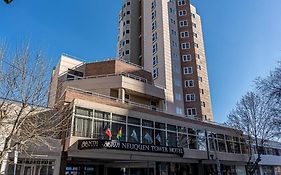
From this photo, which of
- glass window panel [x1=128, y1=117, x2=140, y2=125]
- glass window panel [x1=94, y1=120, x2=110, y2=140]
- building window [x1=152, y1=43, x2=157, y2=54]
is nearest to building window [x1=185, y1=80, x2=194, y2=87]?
building window [x1=152, y1=43, x2=157, y2=54]

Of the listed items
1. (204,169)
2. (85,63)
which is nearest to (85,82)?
(85,63)

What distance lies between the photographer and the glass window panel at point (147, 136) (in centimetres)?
2203

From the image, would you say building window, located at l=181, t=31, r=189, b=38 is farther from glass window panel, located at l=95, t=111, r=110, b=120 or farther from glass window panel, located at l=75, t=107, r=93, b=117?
glass window panel, located at l=75, t=107, r=93, b=117

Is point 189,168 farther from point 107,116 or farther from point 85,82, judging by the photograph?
point 85,82

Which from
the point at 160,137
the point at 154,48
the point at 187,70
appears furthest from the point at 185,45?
the point at 160,137

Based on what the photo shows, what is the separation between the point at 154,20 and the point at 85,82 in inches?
948

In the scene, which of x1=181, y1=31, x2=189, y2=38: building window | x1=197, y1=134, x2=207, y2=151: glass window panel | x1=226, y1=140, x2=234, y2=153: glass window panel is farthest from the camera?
x1=181, y1=31, x2=189, y2=38: building window

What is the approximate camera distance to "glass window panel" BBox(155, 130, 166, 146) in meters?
23.1

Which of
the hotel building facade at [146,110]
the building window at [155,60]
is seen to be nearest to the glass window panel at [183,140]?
the hotel building facade at [146,110]

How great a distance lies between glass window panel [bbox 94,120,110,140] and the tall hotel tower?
18024 millimetres

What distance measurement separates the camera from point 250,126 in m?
32.0

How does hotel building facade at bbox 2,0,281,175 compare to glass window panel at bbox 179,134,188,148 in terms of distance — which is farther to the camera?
glass window panel at bbox 179,134,188,148

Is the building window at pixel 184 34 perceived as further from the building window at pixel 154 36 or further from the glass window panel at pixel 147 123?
the glass window panel at pixel 147 123

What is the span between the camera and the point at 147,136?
881 inches
